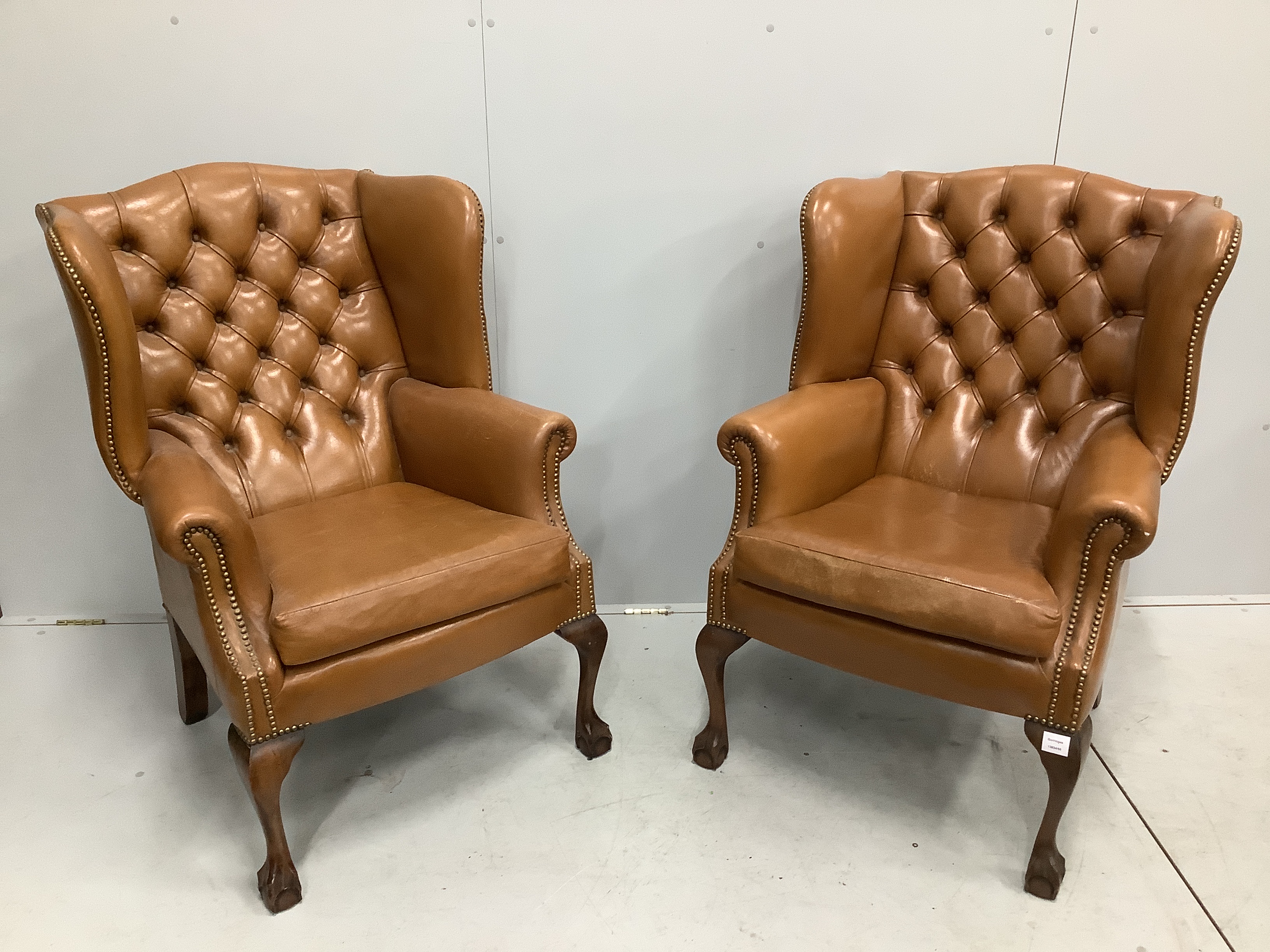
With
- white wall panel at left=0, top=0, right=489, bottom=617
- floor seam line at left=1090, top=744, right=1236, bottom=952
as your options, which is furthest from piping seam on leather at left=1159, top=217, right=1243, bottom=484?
white wall panel at left=0, top=0, right=489, bottom=617

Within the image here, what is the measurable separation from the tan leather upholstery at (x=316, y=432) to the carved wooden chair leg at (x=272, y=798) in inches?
1.7

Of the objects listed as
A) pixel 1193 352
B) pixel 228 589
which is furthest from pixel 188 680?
pixel 1193 352

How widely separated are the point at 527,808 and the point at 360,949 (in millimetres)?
391

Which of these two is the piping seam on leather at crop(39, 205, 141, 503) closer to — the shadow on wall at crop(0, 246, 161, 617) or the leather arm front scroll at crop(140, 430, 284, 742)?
the leather arm front scroll at crop(140, 430, 284, 742)

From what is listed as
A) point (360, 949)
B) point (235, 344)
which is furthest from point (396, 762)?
point (235, 344)

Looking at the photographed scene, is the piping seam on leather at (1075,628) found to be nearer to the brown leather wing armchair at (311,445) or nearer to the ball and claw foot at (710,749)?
the ball and claw foot at (710,749)

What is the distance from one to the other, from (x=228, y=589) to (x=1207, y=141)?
92.1 inches

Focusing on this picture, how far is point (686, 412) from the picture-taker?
234 centimetres

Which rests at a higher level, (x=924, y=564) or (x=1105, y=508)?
(x=1105, y=508)

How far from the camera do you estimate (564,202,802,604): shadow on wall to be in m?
2.22

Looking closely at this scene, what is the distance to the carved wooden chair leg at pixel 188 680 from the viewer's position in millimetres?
1921

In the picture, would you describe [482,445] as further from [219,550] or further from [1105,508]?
[1105,508]

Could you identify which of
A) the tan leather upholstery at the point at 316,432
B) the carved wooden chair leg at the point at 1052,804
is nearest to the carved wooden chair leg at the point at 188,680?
the tan leather upholstery at the point at 316,432

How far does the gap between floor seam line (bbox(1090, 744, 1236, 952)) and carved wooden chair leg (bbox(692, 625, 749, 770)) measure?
772 millimetres
